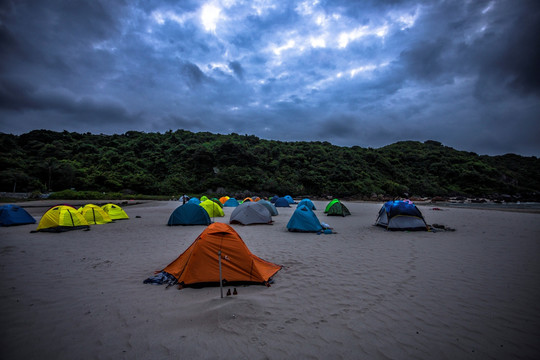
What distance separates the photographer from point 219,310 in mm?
4031

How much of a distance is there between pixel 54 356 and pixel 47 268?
492 centimetres

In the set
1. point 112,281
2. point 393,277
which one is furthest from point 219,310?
point 393,277

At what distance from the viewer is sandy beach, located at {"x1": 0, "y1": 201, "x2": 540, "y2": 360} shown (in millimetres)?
3107

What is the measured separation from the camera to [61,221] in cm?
1194

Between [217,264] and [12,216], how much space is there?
16.2 m

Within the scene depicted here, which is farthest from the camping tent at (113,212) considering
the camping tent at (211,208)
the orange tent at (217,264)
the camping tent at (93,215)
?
the orange tent at (217,264)

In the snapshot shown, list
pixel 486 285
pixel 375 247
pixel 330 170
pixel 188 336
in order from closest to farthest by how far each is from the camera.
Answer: pixel 188 336, pixel 486 285, pixel 375 247, pixel 330 170

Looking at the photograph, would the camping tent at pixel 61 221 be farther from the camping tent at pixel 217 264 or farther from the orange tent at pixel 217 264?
the orange tent at pixel 217 264

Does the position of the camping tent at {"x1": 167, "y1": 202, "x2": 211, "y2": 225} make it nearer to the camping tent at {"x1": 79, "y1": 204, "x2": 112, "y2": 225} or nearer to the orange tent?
the camping tent at {"x1": 79, "y1": 204, "x2": 112, "y2": 225}

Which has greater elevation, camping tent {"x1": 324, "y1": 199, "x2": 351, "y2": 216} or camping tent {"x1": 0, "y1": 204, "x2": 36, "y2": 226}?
camping tent {"x1": 324, "y1": 199, "x2": 351, "y2": 216}

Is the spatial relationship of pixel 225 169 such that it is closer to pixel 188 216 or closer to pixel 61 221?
pixel 188 216

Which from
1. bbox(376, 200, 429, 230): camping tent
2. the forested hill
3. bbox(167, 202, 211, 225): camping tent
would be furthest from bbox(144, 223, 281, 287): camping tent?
the forested hill

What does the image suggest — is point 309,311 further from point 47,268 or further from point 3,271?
point 3,271

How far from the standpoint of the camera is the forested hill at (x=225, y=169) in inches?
1817
